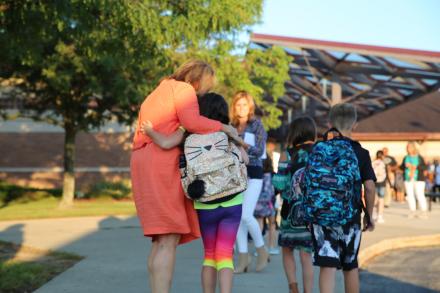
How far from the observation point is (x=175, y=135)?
212 inches

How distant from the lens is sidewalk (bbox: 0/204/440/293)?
24.8ft

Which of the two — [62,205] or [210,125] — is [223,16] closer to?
[210,125]

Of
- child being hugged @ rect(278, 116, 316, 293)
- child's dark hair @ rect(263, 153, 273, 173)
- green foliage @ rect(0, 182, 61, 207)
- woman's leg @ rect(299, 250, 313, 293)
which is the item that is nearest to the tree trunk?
green foliage @ rect(0, 182, 61, 207)

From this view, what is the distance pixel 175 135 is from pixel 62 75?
16.2 m

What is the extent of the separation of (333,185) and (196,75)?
1252mm

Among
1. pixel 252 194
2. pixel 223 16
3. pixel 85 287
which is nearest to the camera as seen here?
pixel 85 287

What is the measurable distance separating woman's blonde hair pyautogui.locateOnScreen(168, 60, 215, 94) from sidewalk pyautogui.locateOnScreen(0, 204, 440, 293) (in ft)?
7.74

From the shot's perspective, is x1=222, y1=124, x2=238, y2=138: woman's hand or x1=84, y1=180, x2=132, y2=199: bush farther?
x1=84, y1=180, x2=132, y2=199: bush

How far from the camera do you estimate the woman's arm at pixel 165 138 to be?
5.36 meters

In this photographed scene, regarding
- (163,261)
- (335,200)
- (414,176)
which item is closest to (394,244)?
(414,176)

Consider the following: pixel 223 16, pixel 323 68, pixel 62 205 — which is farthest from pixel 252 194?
pixel 323 68

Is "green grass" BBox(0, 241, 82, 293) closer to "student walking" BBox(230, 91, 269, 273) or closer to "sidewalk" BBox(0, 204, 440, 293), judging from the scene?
"sidewalk" BBox(0, 204, 440, 293)

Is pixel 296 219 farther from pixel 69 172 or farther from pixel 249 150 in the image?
pixel 69 172

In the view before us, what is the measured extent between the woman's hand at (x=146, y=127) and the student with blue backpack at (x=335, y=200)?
123cm
